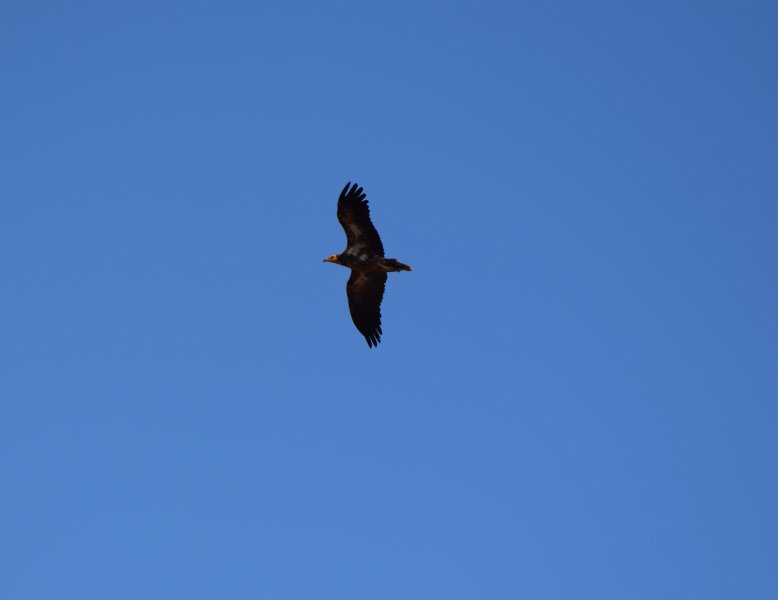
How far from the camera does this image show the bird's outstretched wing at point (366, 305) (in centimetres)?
3894

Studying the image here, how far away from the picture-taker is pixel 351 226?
1467 inches

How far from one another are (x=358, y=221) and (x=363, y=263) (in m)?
1.64

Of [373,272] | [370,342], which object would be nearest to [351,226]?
[373,272]

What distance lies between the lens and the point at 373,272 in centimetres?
3841

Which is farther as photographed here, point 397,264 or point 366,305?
point 366,305

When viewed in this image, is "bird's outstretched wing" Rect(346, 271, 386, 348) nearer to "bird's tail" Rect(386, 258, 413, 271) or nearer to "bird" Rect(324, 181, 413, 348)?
"bird" Rect(324, 181, 413, 348)

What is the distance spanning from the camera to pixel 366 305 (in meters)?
39.2

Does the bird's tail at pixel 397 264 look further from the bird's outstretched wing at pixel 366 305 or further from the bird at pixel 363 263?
the bird's outstretched wing at pixel 366 305

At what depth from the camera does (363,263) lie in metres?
37.8

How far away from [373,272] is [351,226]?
2.12 meters

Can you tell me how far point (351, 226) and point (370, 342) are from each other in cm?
460

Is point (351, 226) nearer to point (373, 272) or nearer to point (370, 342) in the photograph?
point (373, 272)

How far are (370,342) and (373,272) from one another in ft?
8.76

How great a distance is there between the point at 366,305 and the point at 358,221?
12.0 feet
